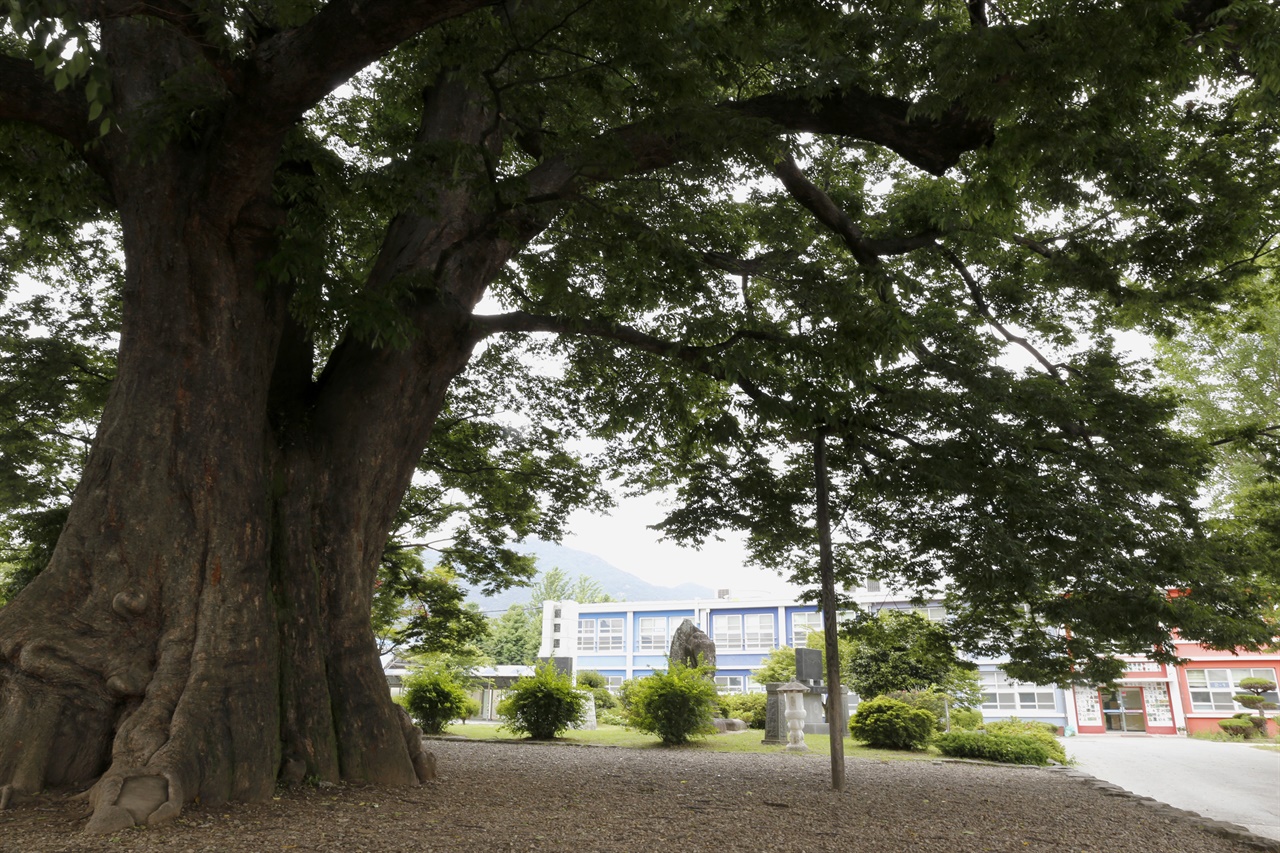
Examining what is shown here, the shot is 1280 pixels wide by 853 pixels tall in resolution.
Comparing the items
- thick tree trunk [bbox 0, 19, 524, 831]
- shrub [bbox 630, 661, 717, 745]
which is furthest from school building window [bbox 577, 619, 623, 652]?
thick tree trunk [bbox 0, 19, 524, 831]

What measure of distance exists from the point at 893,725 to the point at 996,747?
201 cm

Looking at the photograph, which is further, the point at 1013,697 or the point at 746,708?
the point at 1013,697

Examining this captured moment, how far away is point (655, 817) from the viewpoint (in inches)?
229

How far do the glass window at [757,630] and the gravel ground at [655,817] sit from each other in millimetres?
39170

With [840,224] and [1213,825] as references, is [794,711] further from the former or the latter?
[840,224]

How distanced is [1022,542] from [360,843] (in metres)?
7.46

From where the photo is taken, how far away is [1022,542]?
8898 mm

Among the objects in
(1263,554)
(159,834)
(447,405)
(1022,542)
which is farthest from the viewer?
(447,405)

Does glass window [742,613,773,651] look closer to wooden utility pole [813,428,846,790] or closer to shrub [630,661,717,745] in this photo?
shrub [630,661,717,745]

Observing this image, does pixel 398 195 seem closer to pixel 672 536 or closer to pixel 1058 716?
pixel 672 536

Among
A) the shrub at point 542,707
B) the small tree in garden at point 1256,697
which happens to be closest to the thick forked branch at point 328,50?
the shrub at point 542,707

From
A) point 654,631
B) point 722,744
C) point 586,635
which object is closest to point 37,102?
point 722,744

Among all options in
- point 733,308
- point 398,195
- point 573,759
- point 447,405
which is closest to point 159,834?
point 398,195

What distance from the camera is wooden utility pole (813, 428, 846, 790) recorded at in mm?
7855
